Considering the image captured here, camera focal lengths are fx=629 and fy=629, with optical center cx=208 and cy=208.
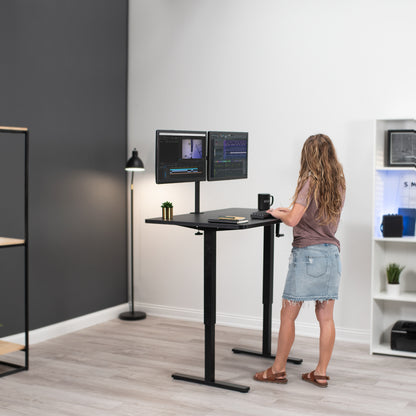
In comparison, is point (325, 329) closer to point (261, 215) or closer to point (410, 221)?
point (261, 215)

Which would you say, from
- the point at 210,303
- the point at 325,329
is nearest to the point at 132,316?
the point at 210,303

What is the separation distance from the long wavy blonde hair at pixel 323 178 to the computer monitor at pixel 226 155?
72 cm

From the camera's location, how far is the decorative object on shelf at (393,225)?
14.9 ft

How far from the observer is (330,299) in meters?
3.82

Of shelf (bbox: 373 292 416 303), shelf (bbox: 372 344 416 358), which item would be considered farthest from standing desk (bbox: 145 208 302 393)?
shelf (bbox: 372 344 416 358)

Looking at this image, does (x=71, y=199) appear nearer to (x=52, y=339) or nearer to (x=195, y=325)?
(x=52, y=339)

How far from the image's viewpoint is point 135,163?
5.32m

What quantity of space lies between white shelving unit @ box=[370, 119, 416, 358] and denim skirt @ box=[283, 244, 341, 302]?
88 centimetres

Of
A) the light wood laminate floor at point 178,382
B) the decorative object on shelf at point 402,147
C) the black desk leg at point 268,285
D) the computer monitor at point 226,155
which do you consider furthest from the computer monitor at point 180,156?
the decorative object on shelf at point 402,147

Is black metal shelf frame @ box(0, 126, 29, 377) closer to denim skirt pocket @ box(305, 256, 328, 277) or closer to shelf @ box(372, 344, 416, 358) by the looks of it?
denim skirt pocket @ box(305, 256, 328, 277)

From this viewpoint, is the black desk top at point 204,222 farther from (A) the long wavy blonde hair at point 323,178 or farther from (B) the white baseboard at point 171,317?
(B) the white baseboard at point 171,317

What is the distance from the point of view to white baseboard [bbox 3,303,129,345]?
4777 mm

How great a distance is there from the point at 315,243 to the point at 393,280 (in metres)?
1.18

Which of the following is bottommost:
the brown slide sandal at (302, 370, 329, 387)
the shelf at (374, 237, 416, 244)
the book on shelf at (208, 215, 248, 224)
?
the brown slide sandal at (302, 370, 329, 387)
